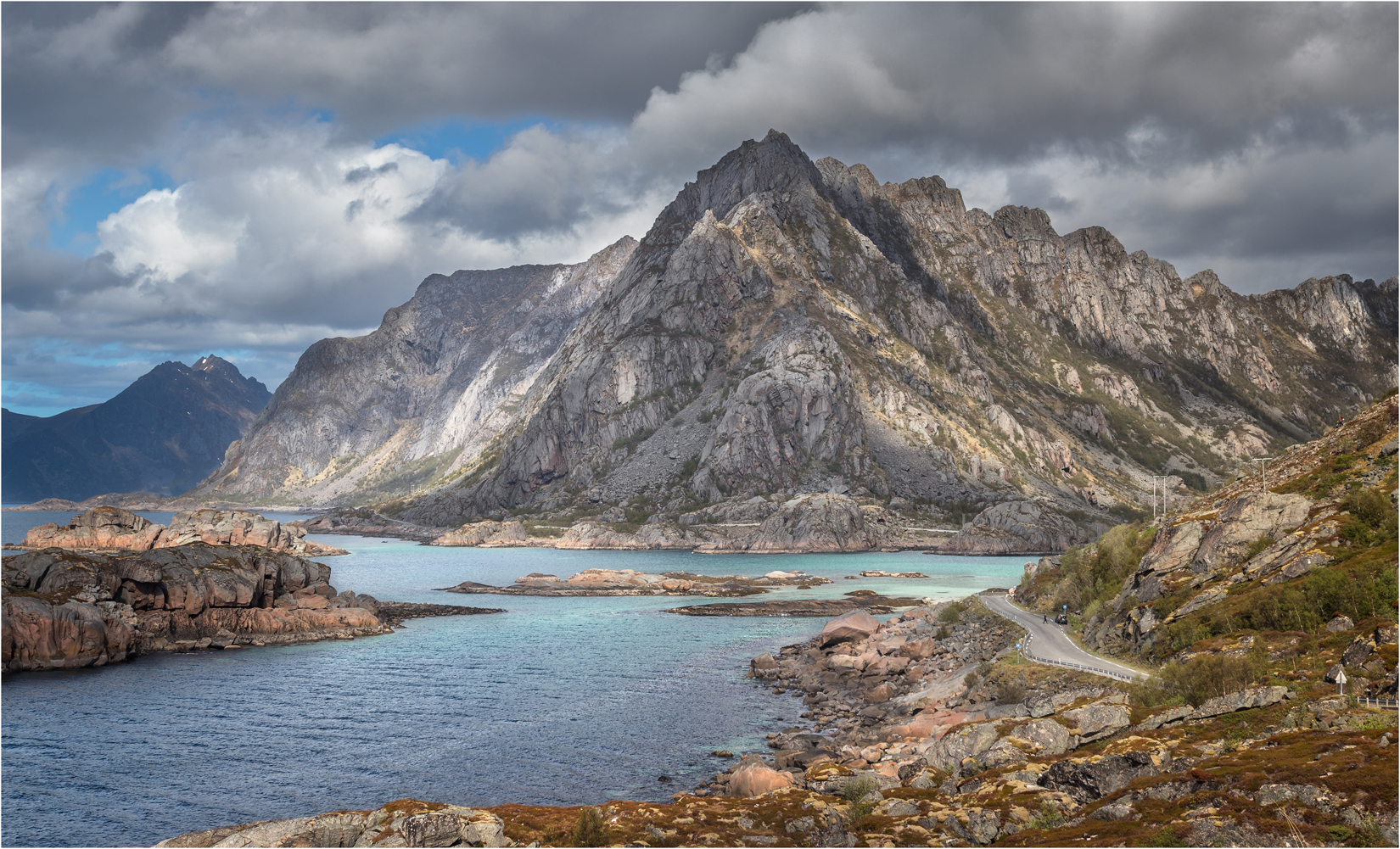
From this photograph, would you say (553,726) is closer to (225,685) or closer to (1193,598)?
(225,685)

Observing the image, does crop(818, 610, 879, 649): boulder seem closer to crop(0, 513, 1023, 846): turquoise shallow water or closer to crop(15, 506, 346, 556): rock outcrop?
crop(0, 513, 1023, 846): turquoise shallow water

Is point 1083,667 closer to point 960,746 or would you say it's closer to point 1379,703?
point 960,746

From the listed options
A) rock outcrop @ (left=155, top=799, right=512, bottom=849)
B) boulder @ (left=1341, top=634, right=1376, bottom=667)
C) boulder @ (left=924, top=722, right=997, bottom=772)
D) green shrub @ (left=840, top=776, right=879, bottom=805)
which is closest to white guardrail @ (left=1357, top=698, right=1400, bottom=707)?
boulder @ (left=1341, top=634, right=1376, bottom=667)

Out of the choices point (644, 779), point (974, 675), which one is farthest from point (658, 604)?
point (644, 779)

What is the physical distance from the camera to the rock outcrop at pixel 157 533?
163375mm

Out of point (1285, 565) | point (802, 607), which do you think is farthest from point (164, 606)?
point (1285, 565)

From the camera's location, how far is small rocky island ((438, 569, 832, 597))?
498ft

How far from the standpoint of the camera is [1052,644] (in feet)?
214

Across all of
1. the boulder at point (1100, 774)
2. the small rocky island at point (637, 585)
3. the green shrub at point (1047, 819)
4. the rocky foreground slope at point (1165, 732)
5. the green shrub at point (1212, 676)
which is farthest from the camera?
the small rocky island at point (637, 585)

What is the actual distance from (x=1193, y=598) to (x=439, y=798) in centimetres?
4392

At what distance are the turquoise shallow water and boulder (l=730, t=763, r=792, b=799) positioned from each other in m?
5.11

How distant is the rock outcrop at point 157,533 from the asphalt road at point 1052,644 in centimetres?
12775

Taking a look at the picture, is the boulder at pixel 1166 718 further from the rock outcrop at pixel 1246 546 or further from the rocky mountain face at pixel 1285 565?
the rock outcrop at pixel 1246 546

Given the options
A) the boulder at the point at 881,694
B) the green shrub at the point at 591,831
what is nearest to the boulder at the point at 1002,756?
the green shrub at the point at 591,831
